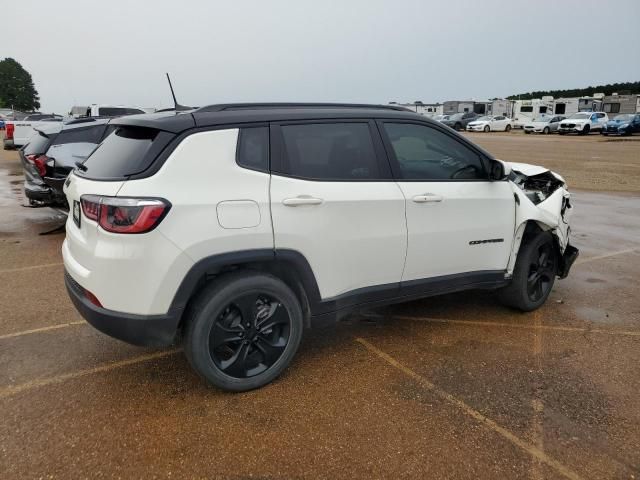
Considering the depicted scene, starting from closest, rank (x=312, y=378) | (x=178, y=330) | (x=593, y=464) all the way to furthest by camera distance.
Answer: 1. (x=593, y=464)
2. (x=178, y=330)
3. (x=312, y=378)

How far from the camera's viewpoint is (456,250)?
387 cm

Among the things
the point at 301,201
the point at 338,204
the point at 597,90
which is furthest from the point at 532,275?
the point at 597,90

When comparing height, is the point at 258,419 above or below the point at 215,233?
below

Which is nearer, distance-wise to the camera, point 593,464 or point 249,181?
point 593,464

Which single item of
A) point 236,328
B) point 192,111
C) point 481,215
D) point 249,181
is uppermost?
point 192,111

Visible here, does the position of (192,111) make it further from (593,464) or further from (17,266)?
(17,266)

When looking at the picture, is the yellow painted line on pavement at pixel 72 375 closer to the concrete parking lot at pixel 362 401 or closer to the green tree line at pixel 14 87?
the concrete parking lot at pixel 362 401

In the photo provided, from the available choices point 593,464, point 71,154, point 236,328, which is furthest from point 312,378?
point 71,154

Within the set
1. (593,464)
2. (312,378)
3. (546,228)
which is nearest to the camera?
(593,464)

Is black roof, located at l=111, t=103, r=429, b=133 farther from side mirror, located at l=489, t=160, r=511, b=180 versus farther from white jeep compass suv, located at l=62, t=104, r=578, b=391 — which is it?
side mirror, located at l=489, t=160, r=511, b=180

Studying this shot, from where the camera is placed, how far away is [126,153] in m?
3.09

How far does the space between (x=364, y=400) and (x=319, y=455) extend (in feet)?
1.91

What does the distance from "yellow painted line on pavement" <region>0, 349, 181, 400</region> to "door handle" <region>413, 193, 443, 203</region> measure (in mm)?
2088

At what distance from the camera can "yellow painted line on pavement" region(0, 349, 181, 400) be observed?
127 inches
